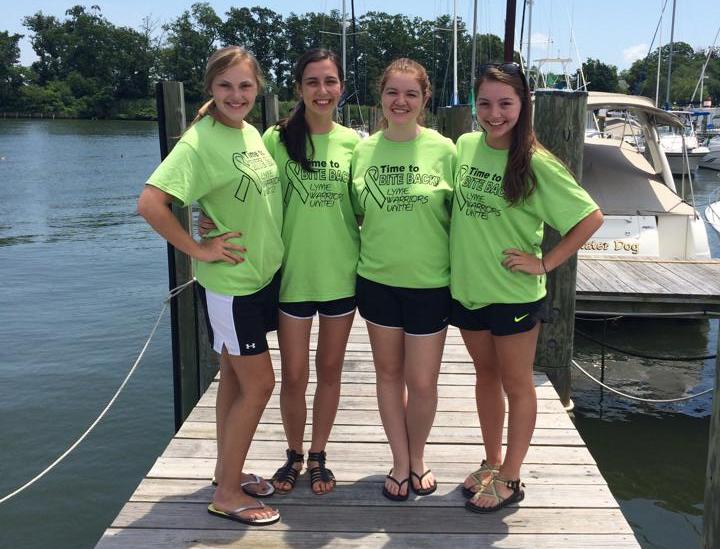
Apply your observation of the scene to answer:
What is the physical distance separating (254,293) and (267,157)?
553mm

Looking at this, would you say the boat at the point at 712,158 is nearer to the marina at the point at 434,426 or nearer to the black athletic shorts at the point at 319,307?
the marina at the point at 434,426

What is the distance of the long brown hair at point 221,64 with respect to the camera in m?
2.76

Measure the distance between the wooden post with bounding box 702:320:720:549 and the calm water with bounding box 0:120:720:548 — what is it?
2755mm

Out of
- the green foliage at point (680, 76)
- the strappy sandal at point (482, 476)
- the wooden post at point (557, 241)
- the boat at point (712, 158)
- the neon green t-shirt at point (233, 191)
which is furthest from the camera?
the green foliage at point (680, 76)

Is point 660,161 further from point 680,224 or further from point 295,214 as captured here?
point 295,214

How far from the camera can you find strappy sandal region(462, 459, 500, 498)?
322cm

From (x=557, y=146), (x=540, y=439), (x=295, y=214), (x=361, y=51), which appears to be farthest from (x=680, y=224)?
(x=361, y=51)

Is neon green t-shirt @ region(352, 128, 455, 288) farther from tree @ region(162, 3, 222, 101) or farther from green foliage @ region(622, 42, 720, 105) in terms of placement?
tree @ region(162, 3, 222, 101)

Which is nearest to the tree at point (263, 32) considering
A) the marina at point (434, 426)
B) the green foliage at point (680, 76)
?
the green foliage at point (680, 76)

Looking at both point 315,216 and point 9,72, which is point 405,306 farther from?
point 9,72

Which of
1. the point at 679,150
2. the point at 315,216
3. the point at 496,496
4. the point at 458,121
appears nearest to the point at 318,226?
the point at 315,216

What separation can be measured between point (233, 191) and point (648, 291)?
5.47m

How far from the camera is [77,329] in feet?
33.9

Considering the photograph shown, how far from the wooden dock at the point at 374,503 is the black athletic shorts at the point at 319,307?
854 mm
